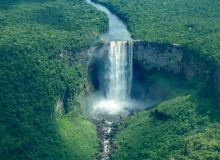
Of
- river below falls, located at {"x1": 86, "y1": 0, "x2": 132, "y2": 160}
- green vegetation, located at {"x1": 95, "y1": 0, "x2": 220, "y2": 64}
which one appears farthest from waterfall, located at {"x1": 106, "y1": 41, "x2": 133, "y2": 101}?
green vegetation, located at {"x1": 95, "y1": 0, "x2": 220, "y2": 64}

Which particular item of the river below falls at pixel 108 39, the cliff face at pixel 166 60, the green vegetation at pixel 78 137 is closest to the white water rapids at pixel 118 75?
the cliff face at pixel 166 60

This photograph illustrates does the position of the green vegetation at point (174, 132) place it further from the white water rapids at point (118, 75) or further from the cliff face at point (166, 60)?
the white water rapids at point (118, 75)

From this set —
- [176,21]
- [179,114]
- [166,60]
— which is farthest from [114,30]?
[179,114]

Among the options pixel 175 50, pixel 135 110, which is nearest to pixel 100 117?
pixel 135 110

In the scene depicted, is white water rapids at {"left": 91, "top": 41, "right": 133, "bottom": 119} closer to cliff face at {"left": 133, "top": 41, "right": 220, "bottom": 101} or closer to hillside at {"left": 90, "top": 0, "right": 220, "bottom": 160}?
cliff face at {"left": 133, "top": 41, "right": 220, "bottom": 101}

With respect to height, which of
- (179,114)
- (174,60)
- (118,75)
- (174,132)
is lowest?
(174,132)

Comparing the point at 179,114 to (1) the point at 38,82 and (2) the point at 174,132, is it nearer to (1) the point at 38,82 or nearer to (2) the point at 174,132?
(2) the point at 174,132
